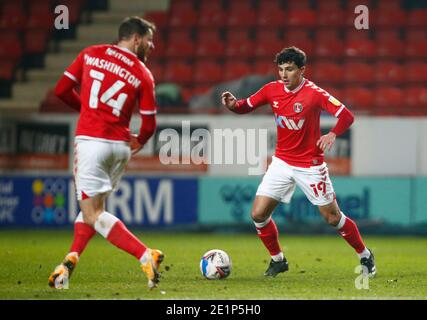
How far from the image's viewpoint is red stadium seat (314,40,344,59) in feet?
50.0

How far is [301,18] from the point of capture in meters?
15.7

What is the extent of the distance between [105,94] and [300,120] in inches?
76.1

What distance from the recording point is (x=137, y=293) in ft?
21.4

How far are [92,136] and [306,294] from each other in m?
1.85

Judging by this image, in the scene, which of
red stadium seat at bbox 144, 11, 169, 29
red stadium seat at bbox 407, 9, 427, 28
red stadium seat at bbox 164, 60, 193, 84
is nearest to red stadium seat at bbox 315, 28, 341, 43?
red stadium seat at bbox 407, 9, 427, 28

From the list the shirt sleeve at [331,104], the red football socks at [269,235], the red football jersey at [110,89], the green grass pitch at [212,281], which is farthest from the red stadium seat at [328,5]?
the red football jersey at [110,89]

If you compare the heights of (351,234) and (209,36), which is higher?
(209,36)

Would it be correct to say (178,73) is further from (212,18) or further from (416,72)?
(416,72)

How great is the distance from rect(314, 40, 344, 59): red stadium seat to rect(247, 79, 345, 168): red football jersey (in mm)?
7487

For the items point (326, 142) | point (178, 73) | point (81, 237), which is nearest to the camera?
point (81, 237)

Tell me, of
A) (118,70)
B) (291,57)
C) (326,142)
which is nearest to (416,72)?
(291,57)

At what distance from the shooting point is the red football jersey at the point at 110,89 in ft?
21.4

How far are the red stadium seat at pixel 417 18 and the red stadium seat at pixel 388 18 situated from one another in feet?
0.33
